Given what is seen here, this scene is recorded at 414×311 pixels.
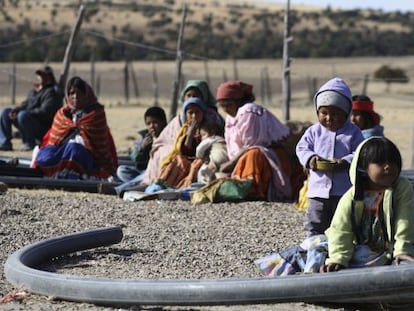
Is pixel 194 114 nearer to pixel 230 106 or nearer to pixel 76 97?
pixel 230 106

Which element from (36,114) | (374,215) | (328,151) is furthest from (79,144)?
(374,215)

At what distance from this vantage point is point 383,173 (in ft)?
21.6

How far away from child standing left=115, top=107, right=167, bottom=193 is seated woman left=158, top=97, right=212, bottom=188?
0.52 meters

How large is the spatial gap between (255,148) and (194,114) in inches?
34.8

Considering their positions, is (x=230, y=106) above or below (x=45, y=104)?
above

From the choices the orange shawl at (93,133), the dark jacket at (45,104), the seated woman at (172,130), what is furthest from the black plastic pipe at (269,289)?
the dark jacket at (45,104)

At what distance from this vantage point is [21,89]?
40.9 m

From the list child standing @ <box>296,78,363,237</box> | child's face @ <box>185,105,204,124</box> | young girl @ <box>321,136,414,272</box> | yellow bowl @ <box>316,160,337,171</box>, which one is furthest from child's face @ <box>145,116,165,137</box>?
young girl @ <box>321,136,414,272</box>

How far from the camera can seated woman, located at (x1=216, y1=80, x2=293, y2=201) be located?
38.2ft

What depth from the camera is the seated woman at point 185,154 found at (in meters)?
12.2

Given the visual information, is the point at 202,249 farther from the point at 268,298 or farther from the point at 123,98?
the point at 123,98

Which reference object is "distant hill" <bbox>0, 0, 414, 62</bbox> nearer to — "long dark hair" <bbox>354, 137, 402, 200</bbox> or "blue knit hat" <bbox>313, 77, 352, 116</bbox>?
"blue knit hat" <bbox>313, 77, 352, 116</bbox>

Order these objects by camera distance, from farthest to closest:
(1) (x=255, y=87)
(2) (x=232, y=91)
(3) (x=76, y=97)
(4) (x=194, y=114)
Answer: (1) (x=255, y=87) < (3) (x=76, y=97) < (4) (x=194, y=114) < (2) (x=232, y=91)

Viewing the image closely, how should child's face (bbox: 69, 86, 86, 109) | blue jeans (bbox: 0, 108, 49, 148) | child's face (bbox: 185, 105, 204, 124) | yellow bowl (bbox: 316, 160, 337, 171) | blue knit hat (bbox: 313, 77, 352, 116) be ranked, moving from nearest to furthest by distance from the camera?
yellow bowl (bbox: 316, 160, 337, 171) → blue knit hat (bbox: 313, 77, 352, 116) → child's face (bbox: 185, 105, 204, 124) → child's face (bbox: 69, 86, 86, 109) → blue jeans (bbox: 0, 108, 49, 148)
